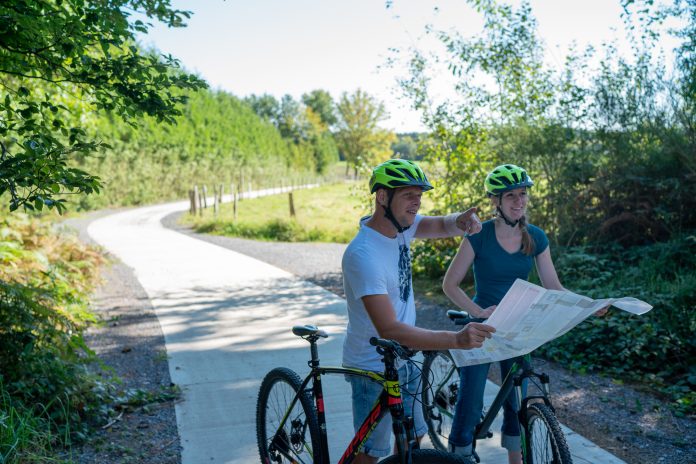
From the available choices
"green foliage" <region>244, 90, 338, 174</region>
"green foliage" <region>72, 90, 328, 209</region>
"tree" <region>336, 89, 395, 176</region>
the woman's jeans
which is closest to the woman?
the woman's jeans

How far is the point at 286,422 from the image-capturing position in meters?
3.52

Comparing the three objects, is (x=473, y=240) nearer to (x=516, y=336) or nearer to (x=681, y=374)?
(x=516, y=336)

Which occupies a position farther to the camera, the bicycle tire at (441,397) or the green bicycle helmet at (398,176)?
the bicycle tire at (441,397)

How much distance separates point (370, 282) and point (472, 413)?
142 cm

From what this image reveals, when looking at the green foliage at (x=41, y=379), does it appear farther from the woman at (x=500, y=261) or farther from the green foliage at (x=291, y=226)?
the green foliage at (x=291, y=226)

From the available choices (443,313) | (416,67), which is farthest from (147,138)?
(443,313)

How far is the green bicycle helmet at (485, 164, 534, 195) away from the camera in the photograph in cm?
Answer: 357

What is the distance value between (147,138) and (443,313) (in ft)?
112

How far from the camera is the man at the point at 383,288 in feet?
8.41

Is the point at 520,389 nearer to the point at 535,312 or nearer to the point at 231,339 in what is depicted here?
the point at 535,312

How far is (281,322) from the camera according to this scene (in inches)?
339

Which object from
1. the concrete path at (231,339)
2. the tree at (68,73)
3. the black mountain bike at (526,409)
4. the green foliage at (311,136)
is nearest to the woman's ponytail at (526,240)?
the black mountain bike at (526,409)

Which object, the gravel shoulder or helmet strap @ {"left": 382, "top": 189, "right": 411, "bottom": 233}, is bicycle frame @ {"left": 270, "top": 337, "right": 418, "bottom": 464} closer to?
helmet strap @ {"left": 382, "top": 189, "right": 411, "bottom": 233}

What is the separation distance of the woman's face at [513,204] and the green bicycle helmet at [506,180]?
0.14ft
